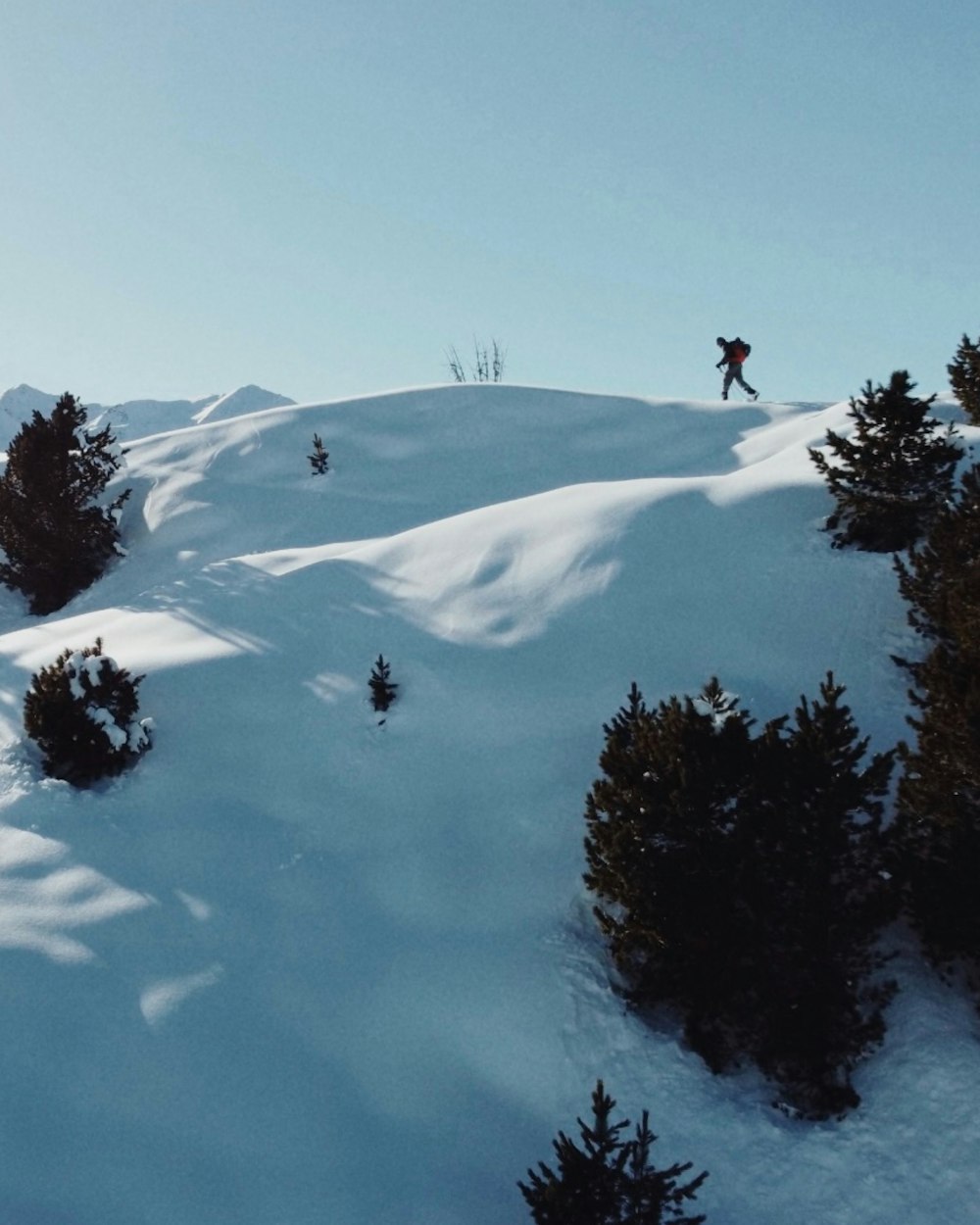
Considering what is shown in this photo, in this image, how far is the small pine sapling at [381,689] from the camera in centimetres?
1078

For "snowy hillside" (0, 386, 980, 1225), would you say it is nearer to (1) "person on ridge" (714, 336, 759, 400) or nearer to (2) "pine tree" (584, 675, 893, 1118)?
(2) "pine tree" (584, 675, 893, 1118)

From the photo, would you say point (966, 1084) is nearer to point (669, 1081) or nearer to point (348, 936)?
point (669, 1081)

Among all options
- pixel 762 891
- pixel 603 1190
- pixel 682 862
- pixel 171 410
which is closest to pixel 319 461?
pixel 682 862

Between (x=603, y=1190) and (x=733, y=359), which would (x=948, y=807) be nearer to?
(x=603, y=1190)

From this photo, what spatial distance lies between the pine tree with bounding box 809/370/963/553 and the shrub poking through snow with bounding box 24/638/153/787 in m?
10.2

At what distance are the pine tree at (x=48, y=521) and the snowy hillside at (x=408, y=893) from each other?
4.24 metres

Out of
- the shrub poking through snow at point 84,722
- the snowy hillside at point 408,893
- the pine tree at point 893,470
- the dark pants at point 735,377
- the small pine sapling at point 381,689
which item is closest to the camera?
the snowy hillside at point 408,893

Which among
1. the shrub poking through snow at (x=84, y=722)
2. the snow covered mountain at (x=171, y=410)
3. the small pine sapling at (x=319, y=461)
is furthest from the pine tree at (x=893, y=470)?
the snow covered mountain at (x=171, y=410)

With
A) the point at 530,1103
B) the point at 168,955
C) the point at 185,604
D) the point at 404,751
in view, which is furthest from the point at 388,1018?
the point at 185,604

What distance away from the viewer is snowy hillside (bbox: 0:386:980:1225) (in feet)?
20.5

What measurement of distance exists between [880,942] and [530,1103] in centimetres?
349

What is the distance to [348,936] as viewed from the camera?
809 cm

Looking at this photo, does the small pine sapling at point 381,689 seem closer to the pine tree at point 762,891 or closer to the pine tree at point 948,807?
the pine tree at point 762,891

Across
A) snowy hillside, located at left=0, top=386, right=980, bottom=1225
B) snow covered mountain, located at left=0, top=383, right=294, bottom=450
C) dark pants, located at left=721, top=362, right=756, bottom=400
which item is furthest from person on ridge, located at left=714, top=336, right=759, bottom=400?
snow covered mountain, located at left=0, top=383, right=294, bottom=450
